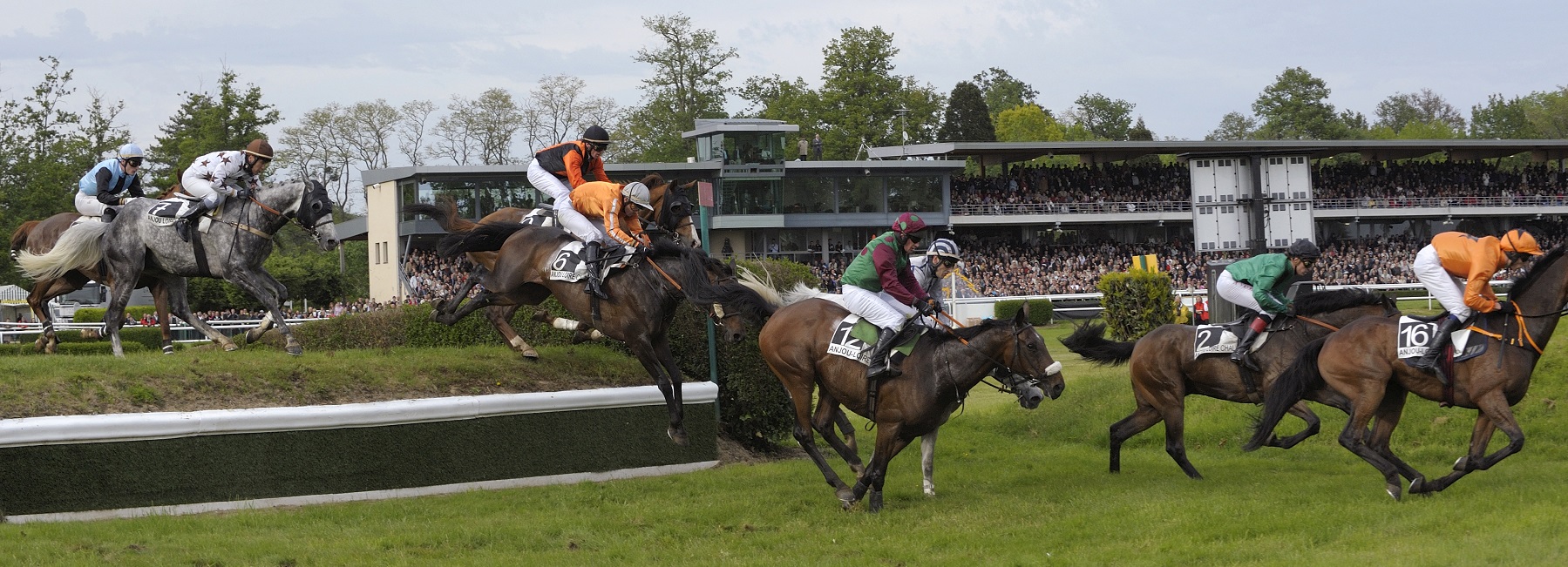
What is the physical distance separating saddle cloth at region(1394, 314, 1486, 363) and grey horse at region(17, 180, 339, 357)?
8117mm

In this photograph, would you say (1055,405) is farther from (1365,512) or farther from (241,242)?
(241,242)

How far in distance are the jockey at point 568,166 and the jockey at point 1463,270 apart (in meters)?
6.43

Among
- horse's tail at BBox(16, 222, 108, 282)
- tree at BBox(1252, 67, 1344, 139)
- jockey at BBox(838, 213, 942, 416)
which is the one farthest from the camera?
tree at BBox(1252, 67, 1344, 139)

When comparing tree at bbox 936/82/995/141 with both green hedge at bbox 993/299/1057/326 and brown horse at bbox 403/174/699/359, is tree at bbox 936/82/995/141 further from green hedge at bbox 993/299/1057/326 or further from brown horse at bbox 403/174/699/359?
brown horse at bbox 403/174/699/359

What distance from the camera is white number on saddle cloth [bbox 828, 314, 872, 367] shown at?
9.12 metres

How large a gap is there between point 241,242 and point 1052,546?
724 centimetres

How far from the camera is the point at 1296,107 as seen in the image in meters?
91.5

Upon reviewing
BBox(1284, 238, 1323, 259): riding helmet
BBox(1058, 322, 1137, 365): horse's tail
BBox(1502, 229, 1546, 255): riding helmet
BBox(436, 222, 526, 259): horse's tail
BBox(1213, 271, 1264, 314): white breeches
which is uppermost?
BBox(436, 222, 526, 259): horse's tail

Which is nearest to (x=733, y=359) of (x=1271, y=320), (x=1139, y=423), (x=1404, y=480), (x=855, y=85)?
(x=1139, y=423)

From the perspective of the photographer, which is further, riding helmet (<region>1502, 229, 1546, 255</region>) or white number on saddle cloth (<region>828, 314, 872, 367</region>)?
white number on saddle cloth (<region>828, 314, 872, 367</region>)

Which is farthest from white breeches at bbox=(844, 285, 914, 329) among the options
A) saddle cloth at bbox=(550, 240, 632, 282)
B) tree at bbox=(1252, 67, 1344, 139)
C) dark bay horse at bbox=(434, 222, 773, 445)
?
tree at bbox=(1252, 67, 1344, 139)

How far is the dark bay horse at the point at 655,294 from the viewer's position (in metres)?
10.1

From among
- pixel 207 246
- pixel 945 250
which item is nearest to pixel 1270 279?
pixel 945 250

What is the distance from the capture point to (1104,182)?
2025 inches
